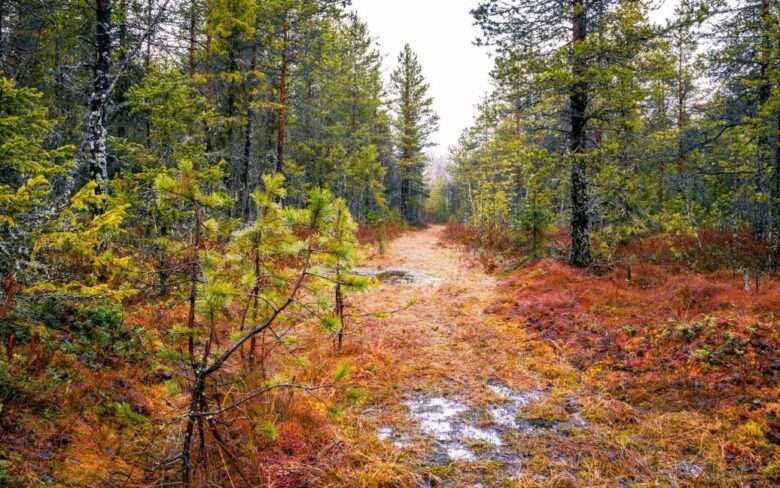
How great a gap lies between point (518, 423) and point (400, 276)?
829 cm

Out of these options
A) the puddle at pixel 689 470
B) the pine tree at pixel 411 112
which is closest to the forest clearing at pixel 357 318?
the puddle at pixel 689 470

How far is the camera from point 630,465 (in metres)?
3.45

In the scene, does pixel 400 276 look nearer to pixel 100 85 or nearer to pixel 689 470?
pixel 100 85

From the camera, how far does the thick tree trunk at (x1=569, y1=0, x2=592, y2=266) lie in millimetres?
10102

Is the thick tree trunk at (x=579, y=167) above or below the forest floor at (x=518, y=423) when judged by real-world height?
above

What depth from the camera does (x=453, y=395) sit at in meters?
5.02

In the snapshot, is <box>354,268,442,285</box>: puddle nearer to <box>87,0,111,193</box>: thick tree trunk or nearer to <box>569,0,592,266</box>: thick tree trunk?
<box>569,0,592,266</box>: thick tree trunk

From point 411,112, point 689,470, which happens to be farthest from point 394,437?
point 411,112

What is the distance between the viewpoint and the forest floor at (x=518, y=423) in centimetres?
336

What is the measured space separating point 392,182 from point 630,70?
35308 mm

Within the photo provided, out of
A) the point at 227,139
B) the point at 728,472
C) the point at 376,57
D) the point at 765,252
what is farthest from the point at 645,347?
the point at 376,57

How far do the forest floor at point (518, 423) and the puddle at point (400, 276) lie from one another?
169 inches

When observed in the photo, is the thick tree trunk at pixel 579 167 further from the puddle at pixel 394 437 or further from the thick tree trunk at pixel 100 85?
the thick tree trunk at pixel 100 85

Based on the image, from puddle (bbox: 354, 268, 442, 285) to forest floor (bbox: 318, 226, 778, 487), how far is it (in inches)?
169
